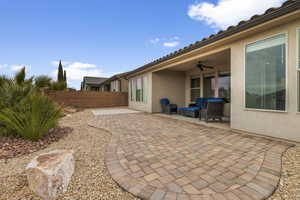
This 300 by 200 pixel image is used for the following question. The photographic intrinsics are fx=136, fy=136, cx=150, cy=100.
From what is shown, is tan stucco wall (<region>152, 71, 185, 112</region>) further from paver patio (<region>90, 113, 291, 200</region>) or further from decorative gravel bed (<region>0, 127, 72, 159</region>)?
decorative gravel bed (<region>0, 127, 72, 159</region>)

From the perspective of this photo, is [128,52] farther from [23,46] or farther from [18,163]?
[18,163]

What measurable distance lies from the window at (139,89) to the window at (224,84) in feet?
14.2

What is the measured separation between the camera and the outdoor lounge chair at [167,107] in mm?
7865

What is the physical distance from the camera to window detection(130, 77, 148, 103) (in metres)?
9.11

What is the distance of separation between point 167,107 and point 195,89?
2.20 metres

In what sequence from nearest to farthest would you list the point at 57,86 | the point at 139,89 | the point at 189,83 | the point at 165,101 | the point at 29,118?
the point at 29,118 → the point at 165,101 → the point at 189,83 → the point at 139,89 → the point at 57,86

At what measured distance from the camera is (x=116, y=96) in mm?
13578

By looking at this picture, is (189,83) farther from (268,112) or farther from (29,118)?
(29,118)

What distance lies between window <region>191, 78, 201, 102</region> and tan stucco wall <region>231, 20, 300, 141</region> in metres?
4.06

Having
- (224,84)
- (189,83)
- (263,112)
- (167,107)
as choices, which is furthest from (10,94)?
(224,84)

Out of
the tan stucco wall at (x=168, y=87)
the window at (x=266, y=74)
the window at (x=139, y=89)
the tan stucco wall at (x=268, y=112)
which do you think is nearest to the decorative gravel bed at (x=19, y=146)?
the tan stucco wall at (x=268, y=112)

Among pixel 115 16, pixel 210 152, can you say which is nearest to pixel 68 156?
pixel 210 152

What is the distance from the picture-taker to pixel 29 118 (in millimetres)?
3258

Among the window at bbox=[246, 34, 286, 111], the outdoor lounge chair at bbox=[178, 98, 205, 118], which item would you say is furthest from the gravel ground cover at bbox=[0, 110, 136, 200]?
the outdoor lounge chair at bbox=[178, 98, 205, 118]
